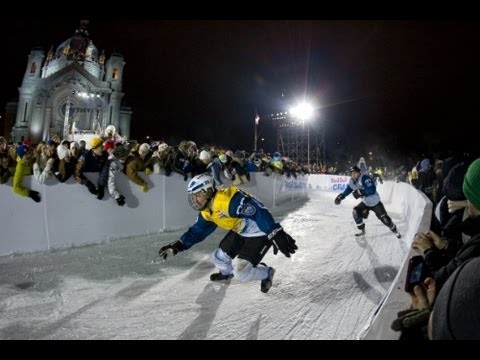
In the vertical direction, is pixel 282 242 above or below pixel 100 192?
below

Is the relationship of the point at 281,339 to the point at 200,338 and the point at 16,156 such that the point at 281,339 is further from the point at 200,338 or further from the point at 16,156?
the point at 16,156

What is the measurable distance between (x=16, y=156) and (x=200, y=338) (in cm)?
494

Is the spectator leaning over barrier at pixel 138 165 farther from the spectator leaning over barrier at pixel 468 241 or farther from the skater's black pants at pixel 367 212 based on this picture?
the spectator leaning over barrier at pixel 468 241

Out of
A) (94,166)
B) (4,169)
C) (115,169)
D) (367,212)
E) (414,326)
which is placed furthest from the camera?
(367,212)

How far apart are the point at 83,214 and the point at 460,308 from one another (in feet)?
20.7

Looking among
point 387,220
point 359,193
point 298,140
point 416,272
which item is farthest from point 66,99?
point 416,272

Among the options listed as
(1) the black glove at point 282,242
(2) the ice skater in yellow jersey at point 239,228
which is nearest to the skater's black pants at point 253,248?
(2) the ice skater in yellow jersey at point 239,228

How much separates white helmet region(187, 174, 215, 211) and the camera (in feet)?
8.16

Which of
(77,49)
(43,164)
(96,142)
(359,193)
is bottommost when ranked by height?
(359,193)

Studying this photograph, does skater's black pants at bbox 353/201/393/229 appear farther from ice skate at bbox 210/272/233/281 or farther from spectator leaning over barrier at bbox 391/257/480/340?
spectator leaning over barrier at bbox 391/257/480/340

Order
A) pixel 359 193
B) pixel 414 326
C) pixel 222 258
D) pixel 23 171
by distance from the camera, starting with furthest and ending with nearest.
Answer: pixel 359 193 → pixel 23 171 → pixel 222 258 → pixel 414 326

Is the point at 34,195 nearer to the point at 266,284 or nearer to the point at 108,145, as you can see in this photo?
the point at 108,145

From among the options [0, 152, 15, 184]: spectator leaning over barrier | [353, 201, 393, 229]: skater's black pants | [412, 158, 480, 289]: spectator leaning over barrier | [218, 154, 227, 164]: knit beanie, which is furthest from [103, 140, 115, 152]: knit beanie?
[412, 158, 480, 289]: spectator leaning over barrier

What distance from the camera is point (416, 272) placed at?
153cm
